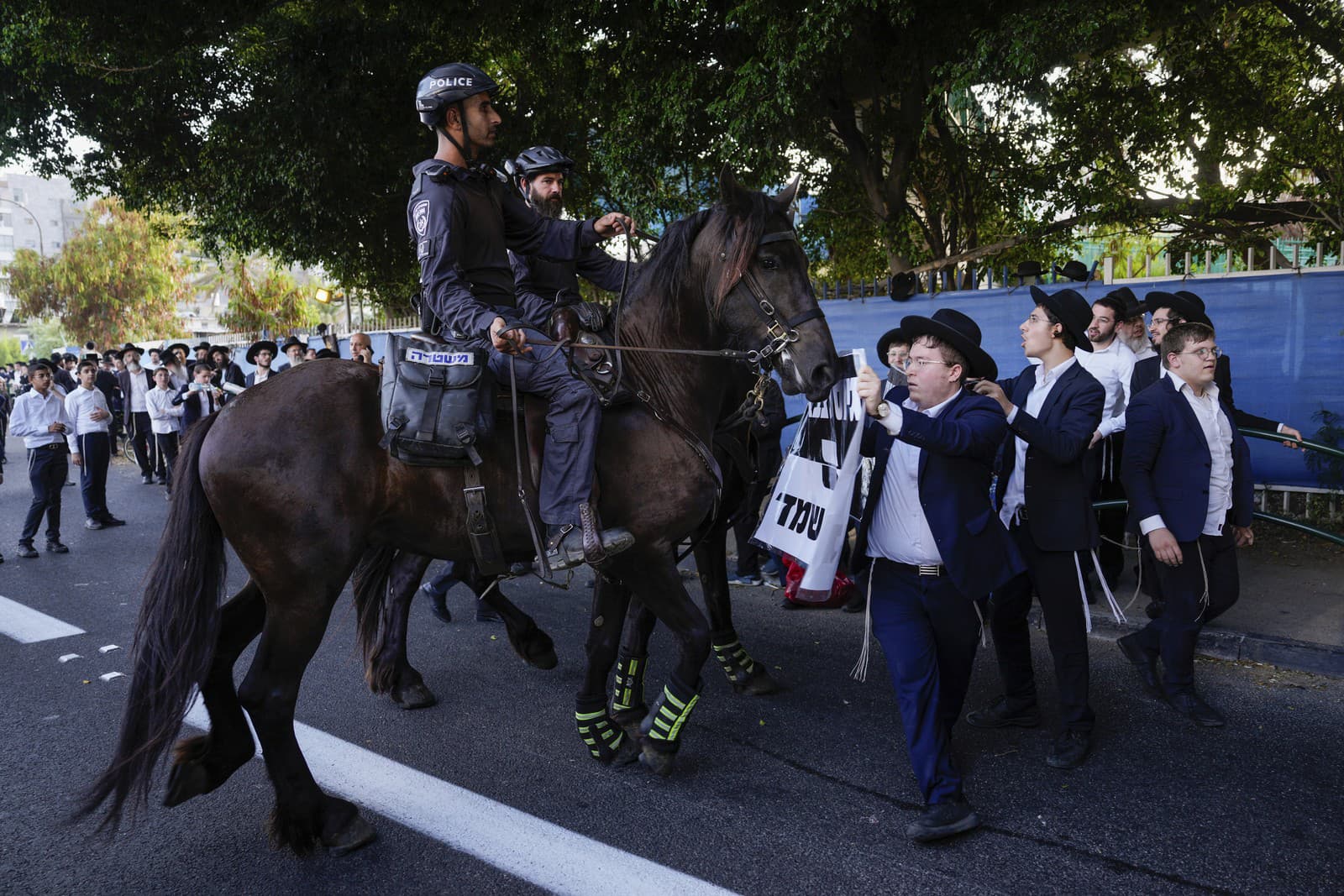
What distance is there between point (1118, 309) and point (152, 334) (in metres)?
51.2

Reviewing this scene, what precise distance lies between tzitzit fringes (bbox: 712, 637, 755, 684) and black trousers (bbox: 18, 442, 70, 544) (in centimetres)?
756

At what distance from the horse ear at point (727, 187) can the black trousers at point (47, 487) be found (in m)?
8.35

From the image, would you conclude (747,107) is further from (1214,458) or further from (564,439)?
(564,439)

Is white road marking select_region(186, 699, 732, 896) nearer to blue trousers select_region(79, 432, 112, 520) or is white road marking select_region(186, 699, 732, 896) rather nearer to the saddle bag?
the saddle bag

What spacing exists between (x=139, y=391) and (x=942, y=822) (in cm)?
1520

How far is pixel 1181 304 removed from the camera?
5.93m

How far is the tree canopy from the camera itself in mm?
8617

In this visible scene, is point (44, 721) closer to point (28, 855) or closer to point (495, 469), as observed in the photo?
point (28, 855)

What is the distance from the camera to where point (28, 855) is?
3217mm

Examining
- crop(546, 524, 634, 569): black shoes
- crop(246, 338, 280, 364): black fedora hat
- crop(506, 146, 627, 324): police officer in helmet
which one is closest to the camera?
crop(546, 524, 634, 569): black shoes

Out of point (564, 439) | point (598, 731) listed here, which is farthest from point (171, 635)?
point (598, 731)

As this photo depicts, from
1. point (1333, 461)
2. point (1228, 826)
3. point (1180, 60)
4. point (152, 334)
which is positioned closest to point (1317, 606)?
point (1333, 461)

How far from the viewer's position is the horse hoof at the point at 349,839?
3.21 metres

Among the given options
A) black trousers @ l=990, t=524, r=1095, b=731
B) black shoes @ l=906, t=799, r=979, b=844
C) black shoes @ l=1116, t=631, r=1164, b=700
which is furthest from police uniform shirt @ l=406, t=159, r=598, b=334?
black shoes @ l=1116, t=631, r=1164, b=700
